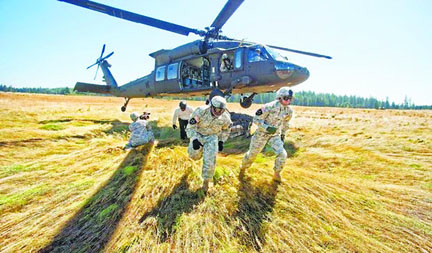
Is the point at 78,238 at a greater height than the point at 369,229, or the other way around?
the point at 369,229

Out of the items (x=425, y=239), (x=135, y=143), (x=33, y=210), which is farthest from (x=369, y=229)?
(x=135, y=143)

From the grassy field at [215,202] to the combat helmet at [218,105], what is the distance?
1.22 metres

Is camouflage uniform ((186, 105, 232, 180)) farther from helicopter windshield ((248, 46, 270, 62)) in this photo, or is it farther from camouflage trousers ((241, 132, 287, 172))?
helicopter windshield ((248, 46, 270, 62))

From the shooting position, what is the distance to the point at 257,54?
9.25 metres

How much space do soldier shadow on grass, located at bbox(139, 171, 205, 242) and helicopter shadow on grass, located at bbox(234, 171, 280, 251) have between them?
0.72m

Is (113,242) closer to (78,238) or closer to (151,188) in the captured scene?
(78,238)

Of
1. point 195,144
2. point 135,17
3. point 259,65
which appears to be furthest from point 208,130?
point 135,17

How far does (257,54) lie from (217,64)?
1817mm

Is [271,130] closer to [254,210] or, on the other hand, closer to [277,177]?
[277,177]

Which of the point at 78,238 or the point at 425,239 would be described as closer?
the point at 425,239

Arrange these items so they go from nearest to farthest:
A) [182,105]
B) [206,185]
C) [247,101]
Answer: [206,185] < [182,105] < [247,101]

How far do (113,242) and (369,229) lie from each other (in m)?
3.22

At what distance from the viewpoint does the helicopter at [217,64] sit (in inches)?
355

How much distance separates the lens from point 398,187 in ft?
12.8
